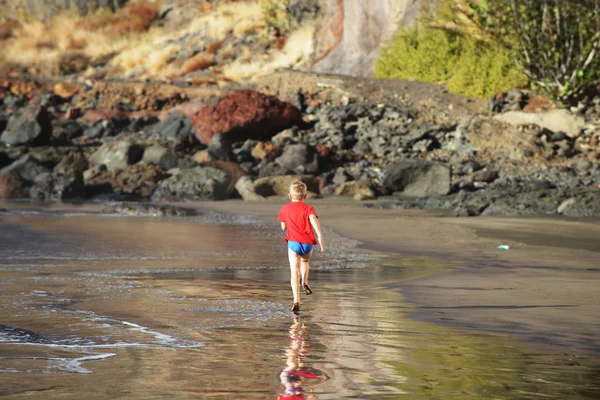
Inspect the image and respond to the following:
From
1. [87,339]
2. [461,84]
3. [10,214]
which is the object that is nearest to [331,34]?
[461,84]

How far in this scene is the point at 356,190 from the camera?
23.6m

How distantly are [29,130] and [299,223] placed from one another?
24.1m

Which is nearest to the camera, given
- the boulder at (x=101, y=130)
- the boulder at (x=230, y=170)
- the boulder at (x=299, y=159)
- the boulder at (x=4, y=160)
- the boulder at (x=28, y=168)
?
the boulder at (x=230, y=170)

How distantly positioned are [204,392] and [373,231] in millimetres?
10669

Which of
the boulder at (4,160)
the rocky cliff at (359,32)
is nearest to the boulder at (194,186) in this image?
the boulder at (4,160)

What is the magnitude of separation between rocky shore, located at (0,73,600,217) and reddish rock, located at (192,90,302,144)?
0.14 feet

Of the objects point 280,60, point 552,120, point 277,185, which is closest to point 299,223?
point 277,185

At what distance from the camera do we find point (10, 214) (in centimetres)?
1966

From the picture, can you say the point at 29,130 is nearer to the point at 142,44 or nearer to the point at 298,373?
the point at 142,44

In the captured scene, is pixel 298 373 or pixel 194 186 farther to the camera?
pixel 194 186

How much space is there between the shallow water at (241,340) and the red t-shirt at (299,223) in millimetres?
567

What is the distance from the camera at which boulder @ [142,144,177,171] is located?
88.7 feet

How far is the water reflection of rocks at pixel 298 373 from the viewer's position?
4936 millimetres

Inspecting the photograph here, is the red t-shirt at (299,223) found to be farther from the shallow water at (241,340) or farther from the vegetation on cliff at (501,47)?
the vegetation on cliff at (501,47)
